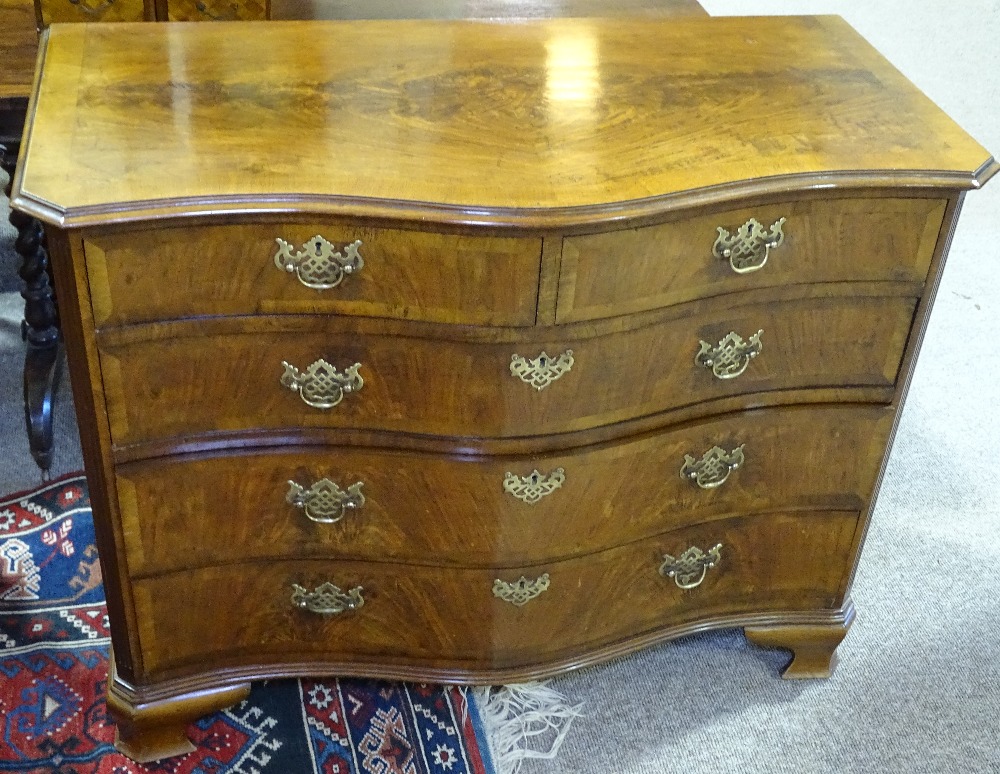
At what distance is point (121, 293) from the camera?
115 cm

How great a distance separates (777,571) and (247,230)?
0.90m

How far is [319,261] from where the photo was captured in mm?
1163

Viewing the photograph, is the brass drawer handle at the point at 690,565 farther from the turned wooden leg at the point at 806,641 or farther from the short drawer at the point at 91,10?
the short drawer at the point at 91,10

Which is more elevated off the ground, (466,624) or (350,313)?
(350,313)

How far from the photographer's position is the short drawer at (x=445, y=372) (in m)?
1.22

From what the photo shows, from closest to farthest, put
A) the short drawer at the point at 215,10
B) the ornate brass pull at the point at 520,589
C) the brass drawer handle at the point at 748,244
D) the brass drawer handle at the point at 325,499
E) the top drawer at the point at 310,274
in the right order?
1. the top drawer at the point at 310,274
2. the brass drawer handle at the point at 748,244
3. the brass drawer handle at the point at 325,499
4. the ornate brass pull at the point at 520,589
5. the short drawer at the point at 215,10

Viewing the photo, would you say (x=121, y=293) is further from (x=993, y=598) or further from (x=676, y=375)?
(x=993, y=598)

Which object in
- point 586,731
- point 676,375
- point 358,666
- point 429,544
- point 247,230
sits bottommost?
point 586,731

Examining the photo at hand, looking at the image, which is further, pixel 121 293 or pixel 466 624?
pixel 466 624

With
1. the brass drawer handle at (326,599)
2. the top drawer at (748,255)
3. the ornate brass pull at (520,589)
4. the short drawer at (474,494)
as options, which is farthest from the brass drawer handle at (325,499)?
the top drawer at (748,255)

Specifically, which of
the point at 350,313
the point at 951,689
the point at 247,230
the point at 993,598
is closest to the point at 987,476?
the point at 993,598

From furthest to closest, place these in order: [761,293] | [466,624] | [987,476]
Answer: [987,476] < [466,624] < [761,293]

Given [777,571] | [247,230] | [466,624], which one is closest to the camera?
[247,230]

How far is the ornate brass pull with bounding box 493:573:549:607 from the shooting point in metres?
1.45
